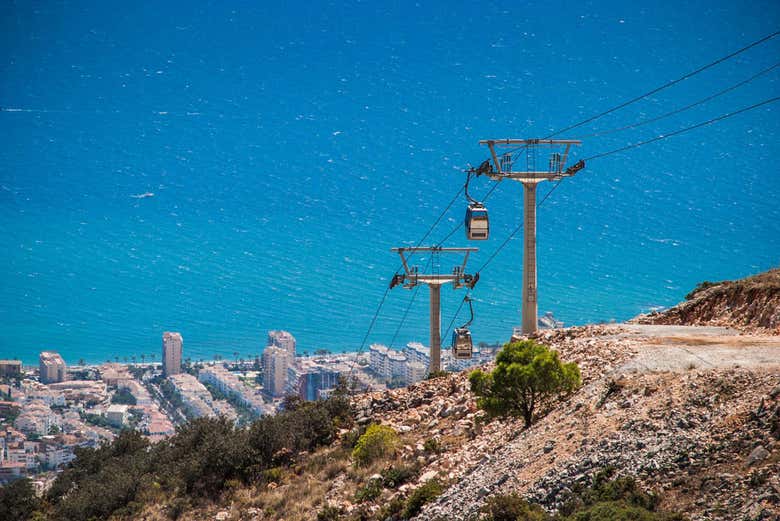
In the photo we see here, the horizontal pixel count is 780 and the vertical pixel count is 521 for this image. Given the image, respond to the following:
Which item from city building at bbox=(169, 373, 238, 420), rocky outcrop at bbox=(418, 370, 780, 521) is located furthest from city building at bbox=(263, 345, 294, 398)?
rocky outcrop at bbox=(418, 370, 780, 521)

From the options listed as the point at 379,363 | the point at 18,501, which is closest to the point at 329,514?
the point at 18,501

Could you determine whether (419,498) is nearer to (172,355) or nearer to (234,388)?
(234,388)

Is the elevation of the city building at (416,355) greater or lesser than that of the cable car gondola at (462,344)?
greater

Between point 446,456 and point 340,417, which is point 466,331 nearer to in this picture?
point 340,417

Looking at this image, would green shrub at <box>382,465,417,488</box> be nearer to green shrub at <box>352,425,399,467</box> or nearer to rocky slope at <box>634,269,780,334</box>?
green shrub at <box>352,425,399,467</box>

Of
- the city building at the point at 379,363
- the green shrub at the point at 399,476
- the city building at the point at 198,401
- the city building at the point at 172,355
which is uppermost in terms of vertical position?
the city building at the point at 172,355

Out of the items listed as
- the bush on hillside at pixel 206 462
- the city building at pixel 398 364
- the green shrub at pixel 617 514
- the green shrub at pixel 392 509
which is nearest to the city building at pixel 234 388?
the city building at pixel 398 364

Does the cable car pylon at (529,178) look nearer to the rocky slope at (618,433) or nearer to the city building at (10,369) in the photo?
the rocky slope at (618,433)
